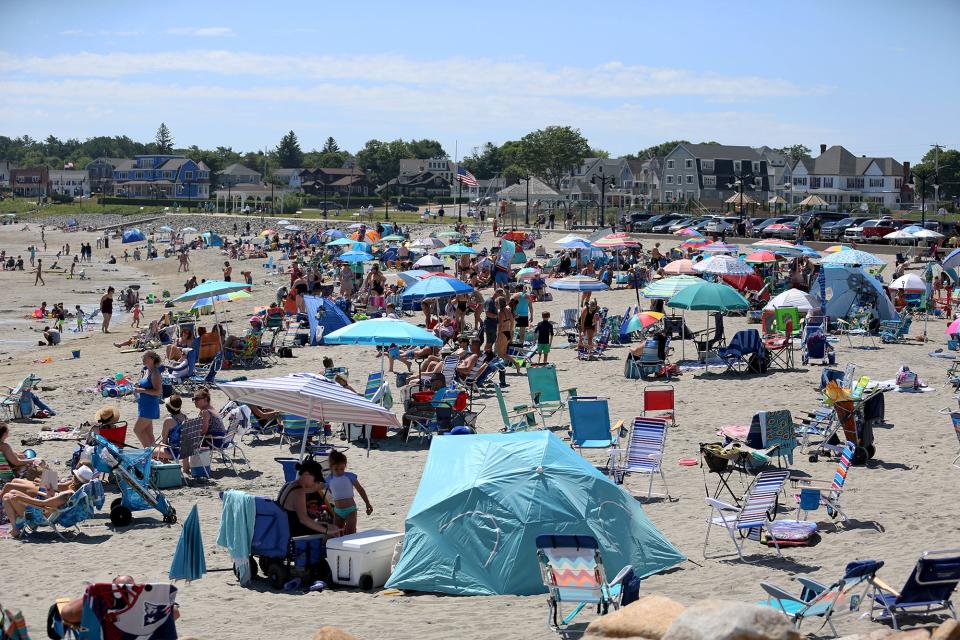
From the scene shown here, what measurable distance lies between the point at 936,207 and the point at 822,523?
6803 cm

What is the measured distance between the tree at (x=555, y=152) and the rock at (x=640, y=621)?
109 metres

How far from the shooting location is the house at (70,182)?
150500mm

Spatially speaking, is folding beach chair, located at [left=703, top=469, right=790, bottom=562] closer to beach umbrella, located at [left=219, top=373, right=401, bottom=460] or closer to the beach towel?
beach umbrella, located at [left=219, top=373, right=401, bottom=460]

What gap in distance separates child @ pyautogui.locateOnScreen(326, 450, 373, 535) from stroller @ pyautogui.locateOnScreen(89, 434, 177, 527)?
2089 millimetres

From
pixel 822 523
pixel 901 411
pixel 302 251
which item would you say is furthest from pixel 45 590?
pixel 302 251

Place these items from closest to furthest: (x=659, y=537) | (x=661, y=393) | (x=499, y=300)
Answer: (x=659, y=537)
(x=661, y=393)
(x=499, y=300)

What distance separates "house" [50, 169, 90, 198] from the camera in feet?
494

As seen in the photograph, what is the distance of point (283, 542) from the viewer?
8.48 meters

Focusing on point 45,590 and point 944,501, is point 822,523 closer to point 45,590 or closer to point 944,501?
point 944,501

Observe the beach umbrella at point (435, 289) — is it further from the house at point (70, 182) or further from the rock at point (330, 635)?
the house at point (70, 182)

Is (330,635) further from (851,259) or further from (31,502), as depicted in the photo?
(851,259)

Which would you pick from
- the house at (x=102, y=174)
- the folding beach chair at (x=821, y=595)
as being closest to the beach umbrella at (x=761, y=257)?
the folding beach chair at (x=821, y=595)

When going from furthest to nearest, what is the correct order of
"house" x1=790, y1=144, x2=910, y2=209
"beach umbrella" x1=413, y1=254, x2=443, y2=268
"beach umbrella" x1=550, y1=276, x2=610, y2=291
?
"house" x1=790, y1=144, x2=910, y2=209 < "beach umbrella" x1=413, y1=254, x2=443, y2=268 < "beach umbrella" x1=550, y1=276, x2=610, y2=291

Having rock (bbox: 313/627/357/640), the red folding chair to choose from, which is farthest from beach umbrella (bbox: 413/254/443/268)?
rock (bbox: 313/627/357/640)
